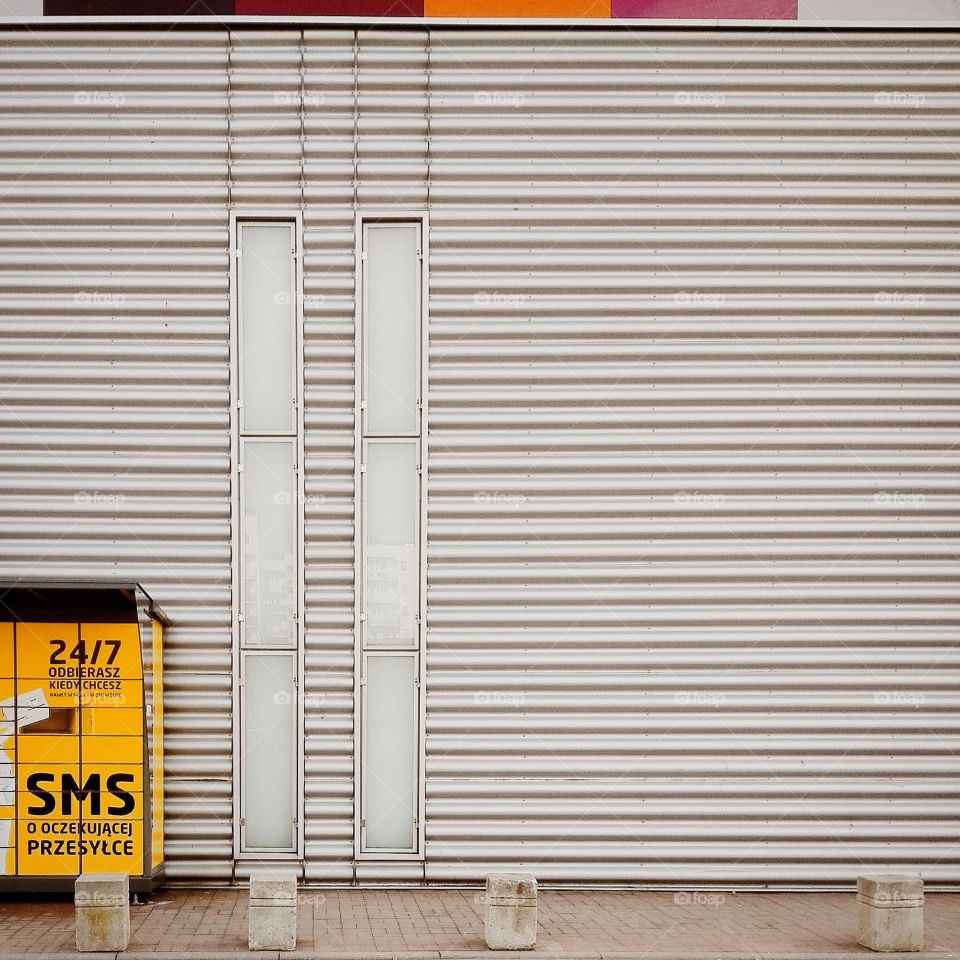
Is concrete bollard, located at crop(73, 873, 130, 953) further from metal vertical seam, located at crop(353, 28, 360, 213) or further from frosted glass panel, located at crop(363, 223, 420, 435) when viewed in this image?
metal vertical seam, located at crop(353, 28, 360, 213)

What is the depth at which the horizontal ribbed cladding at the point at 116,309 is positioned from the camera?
877cm

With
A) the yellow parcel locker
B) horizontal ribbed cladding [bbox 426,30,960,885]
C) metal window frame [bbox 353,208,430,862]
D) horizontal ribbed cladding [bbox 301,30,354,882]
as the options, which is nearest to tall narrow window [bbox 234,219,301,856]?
horizontal ribbed cladding [bbox 301,30,354,882]

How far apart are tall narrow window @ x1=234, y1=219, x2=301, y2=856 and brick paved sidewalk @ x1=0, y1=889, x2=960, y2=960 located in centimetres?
98

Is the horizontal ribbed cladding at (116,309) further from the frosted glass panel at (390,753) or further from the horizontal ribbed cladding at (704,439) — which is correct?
the horizontal ribbed cladding at (704,439)

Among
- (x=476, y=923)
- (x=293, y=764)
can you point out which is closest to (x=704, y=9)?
(x=293, y=764)

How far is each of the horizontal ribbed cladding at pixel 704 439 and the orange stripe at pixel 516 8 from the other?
0.64ft

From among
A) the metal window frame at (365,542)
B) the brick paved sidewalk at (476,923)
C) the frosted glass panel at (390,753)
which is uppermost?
the metal window frame at (365,542)

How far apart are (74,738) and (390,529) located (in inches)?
129

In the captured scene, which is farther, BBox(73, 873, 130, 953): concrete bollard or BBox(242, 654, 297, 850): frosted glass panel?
BBox(242, 654, 297, 850): frosted glass panel

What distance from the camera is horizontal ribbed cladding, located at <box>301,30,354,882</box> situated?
28.7 feet

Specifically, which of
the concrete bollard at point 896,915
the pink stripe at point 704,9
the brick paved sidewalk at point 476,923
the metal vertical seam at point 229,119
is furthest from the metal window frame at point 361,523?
the concrete bollard at point 896,915

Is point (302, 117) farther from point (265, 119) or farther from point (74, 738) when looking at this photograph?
point (74, 738)

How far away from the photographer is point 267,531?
8805mm

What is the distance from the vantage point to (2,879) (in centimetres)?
776
